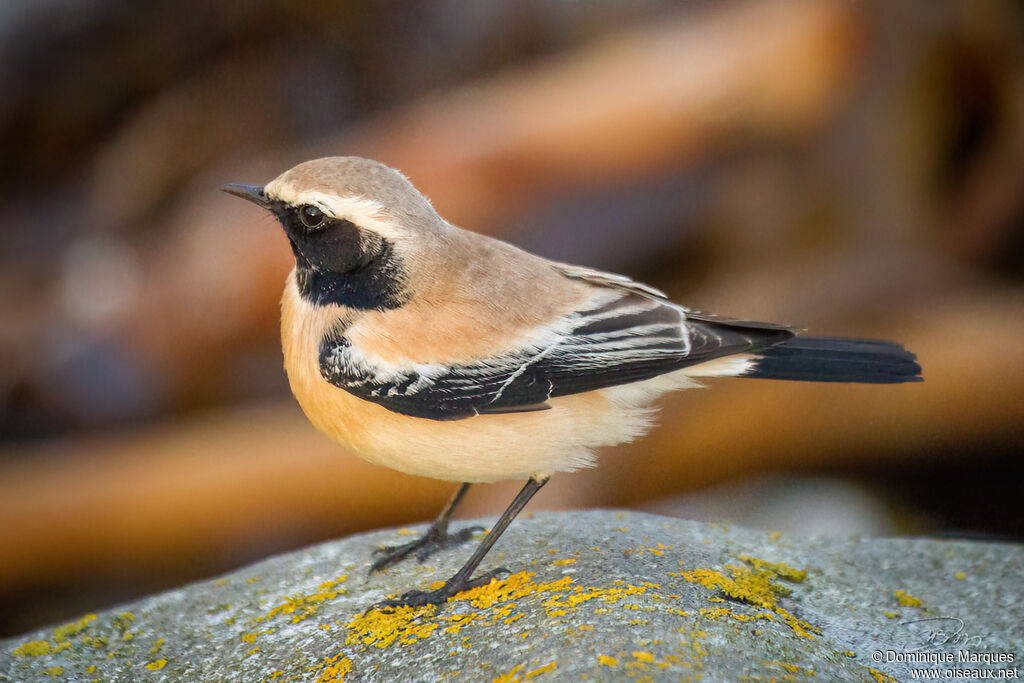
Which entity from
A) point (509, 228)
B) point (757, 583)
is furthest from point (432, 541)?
point (509, 228)

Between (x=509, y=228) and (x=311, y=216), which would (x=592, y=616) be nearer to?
(x=311, y=216)

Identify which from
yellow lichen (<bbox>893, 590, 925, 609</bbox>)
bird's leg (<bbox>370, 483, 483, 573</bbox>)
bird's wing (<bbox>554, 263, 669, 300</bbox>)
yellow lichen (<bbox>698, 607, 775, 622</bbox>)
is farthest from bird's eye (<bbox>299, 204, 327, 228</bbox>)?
yellow lichen (<bbox>893, 590, 925, 609</bbox>)

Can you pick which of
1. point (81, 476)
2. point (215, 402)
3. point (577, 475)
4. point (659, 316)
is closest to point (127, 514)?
point (81, 476)

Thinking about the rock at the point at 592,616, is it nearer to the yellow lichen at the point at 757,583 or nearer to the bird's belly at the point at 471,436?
the yellow lichen at the point at 757,583

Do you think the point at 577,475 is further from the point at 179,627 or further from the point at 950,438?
the point at 179,627

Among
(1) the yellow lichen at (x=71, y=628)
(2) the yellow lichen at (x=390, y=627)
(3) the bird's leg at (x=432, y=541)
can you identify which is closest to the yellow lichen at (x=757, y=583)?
(2) the yellow lichen at (x=390, y=627)

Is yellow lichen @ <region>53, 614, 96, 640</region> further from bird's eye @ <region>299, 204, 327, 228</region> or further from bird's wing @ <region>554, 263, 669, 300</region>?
bird's wing @ <region>554, 263, 669, 300</region>
